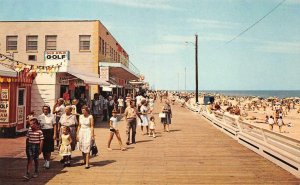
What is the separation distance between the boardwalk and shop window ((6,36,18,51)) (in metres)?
23.2

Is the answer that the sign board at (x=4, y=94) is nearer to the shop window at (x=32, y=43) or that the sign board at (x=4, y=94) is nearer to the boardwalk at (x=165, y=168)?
the boardwalk at (x=165, y=168)

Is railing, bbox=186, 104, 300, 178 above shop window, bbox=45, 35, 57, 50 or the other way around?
the other way around

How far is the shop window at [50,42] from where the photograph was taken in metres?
32.8

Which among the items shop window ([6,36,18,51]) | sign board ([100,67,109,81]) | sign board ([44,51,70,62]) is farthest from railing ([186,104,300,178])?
shop window ([6,36,18,51])

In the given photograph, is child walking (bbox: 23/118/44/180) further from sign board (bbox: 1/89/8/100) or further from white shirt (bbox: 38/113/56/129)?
sign board (bbox: 1/89/8/100)

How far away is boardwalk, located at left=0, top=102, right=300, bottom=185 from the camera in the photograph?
833cm

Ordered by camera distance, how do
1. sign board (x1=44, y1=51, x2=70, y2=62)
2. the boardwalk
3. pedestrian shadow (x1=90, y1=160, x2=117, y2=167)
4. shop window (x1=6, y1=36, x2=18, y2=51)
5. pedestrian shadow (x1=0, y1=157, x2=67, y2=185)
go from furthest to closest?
shop window (x1=6, y1=36, x2=18, y2=51)
sign board (x1=44, y1=51, x2=70, y2=62)
pedestrian shadow (x1=90, y1=160, x2=117, y2=167)
the boardwalk
pedestrian shadow (x1=0, y1=157, x2=67, y2=185)

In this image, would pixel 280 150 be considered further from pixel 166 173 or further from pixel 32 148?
pixel 32 148

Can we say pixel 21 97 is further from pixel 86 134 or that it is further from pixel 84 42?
pixel 84 42

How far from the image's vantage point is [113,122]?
11.7 metres

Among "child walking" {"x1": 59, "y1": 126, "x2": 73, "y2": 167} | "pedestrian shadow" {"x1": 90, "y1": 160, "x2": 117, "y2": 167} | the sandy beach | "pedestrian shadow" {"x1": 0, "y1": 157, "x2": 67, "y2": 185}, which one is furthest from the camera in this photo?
the sandy beach

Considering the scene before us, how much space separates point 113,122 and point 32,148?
366 centimetres

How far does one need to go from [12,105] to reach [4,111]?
0.43 meters

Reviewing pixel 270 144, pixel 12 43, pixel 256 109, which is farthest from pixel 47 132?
pixel 256 109
